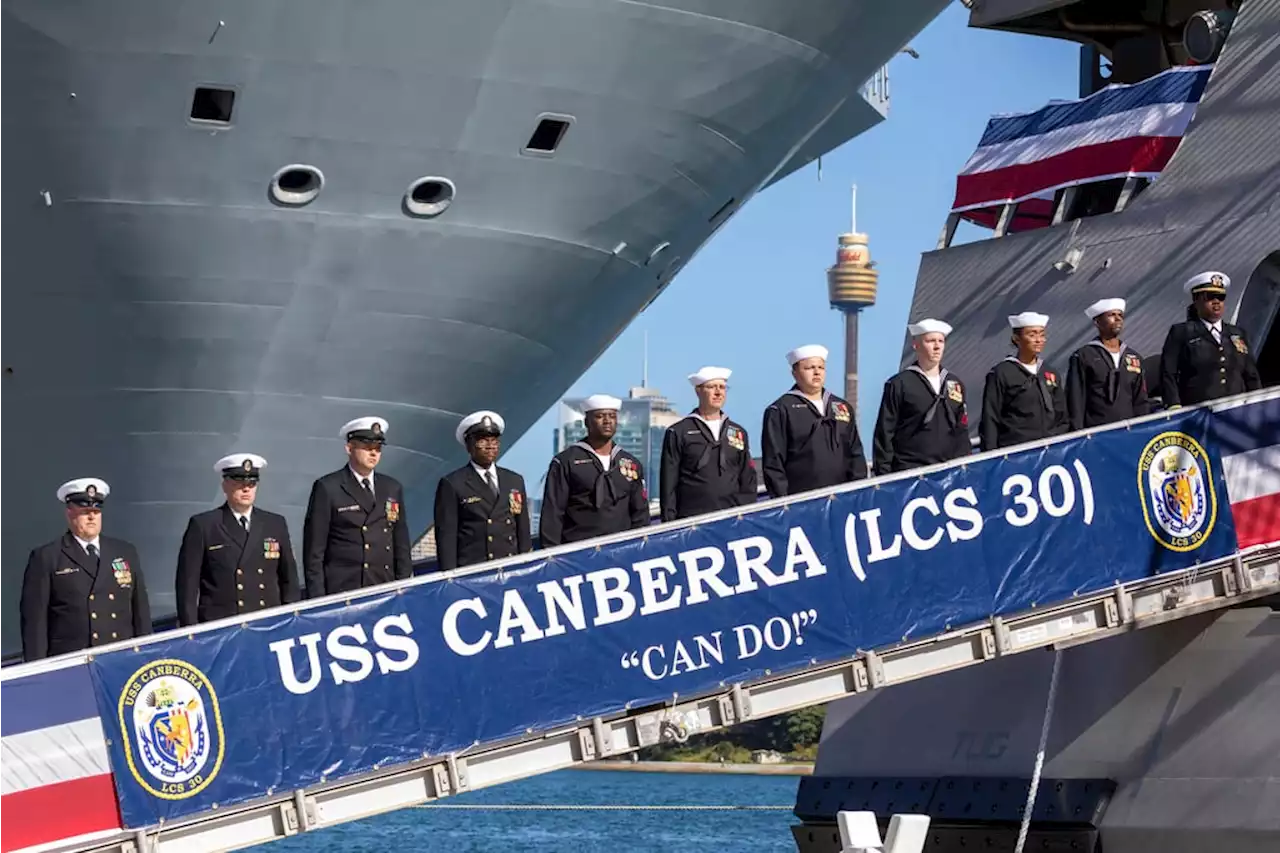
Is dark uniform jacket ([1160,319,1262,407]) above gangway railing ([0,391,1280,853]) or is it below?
above

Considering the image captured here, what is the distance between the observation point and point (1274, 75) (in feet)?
49.3

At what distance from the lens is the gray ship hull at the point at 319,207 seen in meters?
15.3

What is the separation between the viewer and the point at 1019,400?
12516 mm

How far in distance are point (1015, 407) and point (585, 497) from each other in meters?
2.87

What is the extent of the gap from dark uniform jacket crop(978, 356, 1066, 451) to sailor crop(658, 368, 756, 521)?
1764mm

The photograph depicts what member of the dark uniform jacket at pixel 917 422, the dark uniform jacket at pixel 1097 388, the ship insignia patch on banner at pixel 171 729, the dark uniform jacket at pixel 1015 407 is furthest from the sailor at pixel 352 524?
the dark uniform jacket at pixel 1097 388

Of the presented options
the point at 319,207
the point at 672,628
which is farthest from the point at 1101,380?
the point at 319,207

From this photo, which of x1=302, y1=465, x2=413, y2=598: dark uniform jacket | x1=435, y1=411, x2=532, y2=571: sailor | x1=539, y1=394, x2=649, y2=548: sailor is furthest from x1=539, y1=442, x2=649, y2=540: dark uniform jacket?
x1=302, y1=465, x2=413, y2=598: dark uniform jacket

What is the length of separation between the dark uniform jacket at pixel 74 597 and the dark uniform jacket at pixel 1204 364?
6386 millimetres

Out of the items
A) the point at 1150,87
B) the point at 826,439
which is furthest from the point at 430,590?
the point at 1150,87

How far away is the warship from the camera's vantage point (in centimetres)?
1237

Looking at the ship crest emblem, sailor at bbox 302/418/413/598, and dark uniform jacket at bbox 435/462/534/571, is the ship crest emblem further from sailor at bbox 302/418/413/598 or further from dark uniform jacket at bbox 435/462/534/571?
sailor at bbox 302/418/413/598

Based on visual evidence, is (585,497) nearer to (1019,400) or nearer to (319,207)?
(1019,400)

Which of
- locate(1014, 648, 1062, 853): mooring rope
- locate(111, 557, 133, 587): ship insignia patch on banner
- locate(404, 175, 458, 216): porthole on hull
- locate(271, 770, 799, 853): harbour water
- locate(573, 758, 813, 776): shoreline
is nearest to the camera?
locate(111, 557, 133, 587): ship insignia patch on banner
